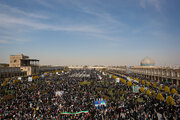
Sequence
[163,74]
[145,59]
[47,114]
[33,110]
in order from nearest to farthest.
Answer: [47,114], [33,110], [163,74], [145,59]

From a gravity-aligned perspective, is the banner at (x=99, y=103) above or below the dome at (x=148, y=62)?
below

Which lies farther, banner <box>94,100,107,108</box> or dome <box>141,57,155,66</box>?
dome <box>141,57,155,66</box>

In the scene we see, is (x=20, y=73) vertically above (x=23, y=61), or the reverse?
(x=23, y=61)

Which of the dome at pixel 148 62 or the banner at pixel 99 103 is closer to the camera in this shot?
the banner at pixel 99 103

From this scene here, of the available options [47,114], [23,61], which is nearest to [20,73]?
[23,61]

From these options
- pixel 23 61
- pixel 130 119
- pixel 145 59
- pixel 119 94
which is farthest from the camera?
pixel 145 59

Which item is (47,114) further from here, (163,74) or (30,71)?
(30,71)

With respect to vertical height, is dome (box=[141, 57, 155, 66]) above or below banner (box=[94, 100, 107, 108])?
above

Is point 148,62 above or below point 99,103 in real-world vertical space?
above

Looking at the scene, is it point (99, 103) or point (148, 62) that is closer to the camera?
point (99, 103)

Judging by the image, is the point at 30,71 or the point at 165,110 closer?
the point at 165,110

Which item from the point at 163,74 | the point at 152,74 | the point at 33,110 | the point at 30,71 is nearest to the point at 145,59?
the point at 152,74
